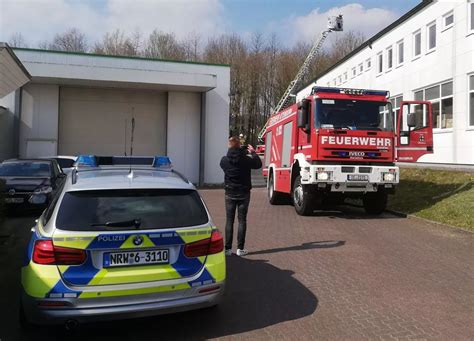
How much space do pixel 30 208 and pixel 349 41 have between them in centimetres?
5305

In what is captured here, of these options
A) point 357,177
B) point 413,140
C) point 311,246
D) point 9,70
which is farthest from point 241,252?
point 9,70

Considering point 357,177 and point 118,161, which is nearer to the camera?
point 118,161

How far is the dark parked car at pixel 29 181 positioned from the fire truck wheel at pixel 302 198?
588 centimetres

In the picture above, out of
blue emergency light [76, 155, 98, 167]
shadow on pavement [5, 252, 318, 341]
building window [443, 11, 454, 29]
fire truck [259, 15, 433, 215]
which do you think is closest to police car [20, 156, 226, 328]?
shadow on pavement [5, 252, 318, 341]

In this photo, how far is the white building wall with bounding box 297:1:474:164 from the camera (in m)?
17.3

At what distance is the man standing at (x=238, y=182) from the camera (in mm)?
7086

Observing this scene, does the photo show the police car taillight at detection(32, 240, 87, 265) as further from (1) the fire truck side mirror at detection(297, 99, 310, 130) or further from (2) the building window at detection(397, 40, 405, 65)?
(2) the building window at detection(397, 40, 405, 65)

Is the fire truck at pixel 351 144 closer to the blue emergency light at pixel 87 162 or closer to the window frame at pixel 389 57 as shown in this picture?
the blue emergency light at pixel 87 162

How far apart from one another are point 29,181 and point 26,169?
43.2 inches

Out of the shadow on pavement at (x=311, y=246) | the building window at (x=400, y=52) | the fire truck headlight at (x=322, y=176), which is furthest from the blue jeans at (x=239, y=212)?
the building window at (x=400, y=52)

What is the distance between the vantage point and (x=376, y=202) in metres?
11.9

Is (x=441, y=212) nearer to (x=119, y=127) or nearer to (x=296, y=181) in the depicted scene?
(x=296, y=181)

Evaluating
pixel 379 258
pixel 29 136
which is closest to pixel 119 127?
pixel 29 136

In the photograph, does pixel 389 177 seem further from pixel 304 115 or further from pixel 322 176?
pixel 304 115
